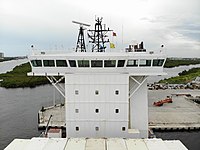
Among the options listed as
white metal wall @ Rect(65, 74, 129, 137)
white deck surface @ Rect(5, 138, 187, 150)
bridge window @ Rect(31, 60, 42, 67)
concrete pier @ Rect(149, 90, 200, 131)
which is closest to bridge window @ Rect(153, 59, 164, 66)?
white metal wall @ Rect(65, 74, 129, 137)

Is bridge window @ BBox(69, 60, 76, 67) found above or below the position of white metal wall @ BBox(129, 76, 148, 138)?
above

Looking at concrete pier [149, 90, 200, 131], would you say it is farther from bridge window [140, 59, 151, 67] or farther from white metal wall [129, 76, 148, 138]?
bridge window [140, 59, 151, 67]

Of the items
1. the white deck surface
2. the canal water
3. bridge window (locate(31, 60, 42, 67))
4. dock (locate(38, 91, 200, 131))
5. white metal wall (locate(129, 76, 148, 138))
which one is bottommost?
the canal water

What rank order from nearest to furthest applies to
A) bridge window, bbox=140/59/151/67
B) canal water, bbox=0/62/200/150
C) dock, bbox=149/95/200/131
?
bridge window, bbox=140/59/151/67 → canal water, bbox=0/62/200/150 → dock, bbox=149/95/200/131

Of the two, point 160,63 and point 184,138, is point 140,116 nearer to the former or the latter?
point 160,63

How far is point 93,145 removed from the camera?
38.4 ft

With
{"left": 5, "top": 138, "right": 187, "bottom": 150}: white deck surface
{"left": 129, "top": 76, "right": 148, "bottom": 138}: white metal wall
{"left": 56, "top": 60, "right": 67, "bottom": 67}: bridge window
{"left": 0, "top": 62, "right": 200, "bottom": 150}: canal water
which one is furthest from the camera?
{"left": 0, "top": 62, "right": 200, "bottom": 150}: canal water

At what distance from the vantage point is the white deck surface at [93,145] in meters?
11.5

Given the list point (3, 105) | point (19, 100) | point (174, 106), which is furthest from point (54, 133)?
point (19, 100)

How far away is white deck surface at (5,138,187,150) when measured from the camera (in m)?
11.5

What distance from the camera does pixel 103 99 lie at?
13.7 meters

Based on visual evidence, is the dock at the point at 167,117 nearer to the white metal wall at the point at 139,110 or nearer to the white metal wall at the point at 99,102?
the white metal wall at the point at 139,110

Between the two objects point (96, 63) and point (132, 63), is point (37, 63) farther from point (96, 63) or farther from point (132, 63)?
point (132, 63)

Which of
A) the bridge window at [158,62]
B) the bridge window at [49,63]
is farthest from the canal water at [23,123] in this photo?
the bridge window at [49,63]
